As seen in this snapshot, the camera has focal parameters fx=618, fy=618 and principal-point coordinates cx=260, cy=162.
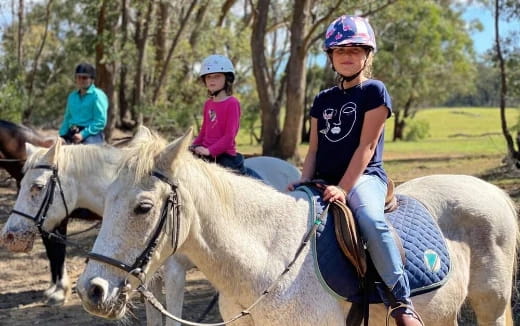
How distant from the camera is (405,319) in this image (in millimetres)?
2947

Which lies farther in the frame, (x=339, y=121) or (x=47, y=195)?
(x=47, y=195)

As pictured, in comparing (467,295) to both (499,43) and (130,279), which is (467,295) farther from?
(499,43)

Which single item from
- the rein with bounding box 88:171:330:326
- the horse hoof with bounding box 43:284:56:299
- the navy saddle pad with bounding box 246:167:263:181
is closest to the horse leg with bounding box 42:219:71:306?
the horse hoof with bounding box 43:284:56:299

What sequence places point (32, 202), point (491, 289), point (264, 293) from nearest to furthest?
point (264, 293) < point (491, 289) < point (32, 202)

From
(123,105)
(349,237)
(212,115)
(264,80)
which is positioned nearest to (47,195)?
(212,115)

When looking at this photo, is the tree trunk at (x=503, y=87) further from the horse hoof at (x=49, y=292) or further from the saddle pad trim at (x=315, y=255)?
the saddle pad trim at (x=315, y=255)

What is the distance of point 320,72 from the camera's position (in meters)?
42.7

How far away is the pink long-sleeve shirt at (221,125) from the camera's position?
5.29 meters

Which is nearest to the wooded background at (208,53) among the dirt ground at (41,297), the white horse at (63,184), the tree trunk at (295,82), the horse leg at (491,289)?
the tree trunk at (295,82)

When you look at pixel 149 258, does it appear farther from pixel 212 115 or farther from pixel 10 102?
pixel 10 102

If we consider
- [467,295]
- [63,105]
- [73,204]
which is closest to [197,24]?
[63,105]

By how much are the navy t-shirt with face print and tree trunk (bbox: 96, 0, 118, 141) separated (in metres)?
13.9

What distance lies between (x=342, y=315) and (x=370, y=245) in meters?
0.36

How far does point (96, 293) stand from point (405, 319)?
1448mm
